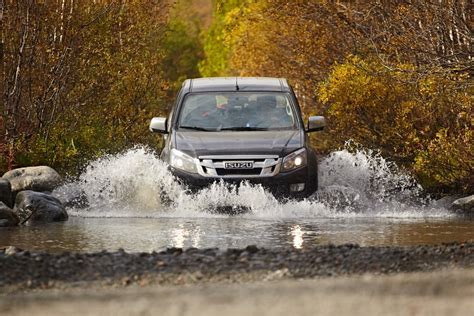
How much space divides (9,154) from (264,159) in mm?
5260

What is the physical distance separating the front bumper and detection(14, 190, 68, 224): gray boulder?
156 cm

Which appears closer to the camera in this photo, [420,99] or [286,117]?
[286,117]

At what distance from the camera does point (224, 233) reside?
1419 cm

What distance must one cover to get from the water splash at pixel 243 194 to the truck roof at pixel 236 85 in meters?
1.20

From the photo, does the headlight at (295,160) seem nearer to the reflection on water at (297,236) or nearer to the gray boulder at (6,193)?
the reflection on water at (297,236)

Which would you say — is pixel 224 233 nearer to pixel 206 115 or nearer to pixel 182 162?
pixel 182 162

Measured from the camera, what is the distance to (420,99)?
69.3ft

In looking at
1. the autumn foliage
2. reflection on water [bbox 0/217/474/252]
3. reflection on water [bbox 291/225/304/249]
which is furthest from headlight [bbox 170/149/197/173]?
the autumn foliage

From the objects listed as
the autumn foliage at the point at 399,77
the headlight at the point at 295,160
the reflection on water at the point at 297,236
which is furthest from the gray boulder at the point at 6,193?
the autumn foliage at the point at 399,77

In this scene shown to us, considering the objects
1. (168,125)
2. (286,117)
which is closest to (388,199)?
(286,117)

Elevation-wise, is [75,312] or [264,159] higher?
[264,159]

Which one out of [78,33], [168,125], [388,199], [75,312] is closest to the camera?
[75,312]

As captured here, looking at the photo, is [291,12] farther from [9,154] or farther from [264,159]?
[264,159]

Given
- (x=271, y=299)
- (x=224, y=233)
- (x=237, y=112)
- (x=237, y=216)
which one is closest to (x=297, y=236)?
(x=224, y=233)
